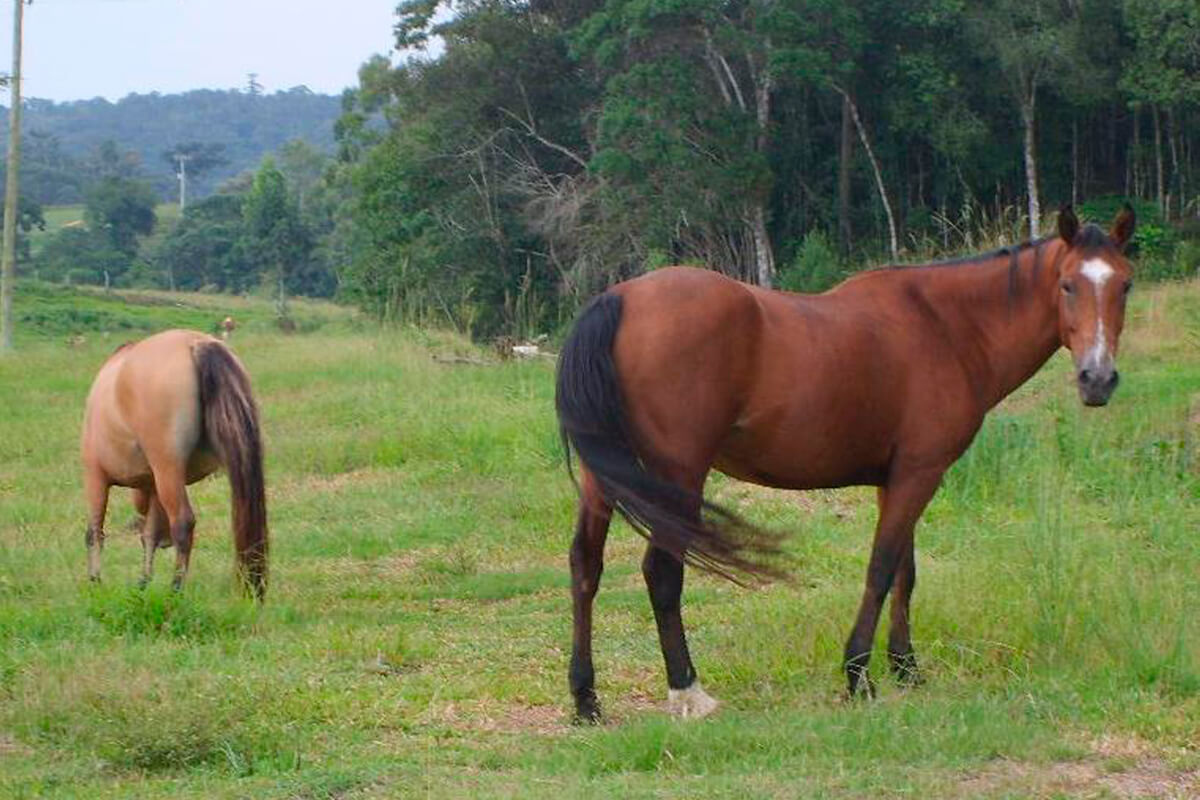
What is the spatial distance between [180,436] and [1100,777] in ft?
17.3

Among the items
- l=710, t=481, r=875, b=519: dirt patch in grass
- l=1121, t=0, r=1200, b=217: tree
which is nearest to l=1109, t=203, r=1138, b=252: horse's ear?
l=710, t=481, r=875, b=519: dirt patch in grass

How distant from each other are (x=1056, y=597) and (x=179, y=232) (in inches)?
2626

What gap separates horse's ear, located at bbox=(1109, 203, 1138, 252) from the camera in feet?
20.5

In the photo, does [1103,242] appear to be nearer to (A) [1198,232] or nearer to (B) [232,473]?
(B) [232,473]

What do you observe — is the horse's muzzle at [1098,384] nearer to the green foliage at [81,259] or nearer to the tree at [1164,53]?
the tree at [1164,53]

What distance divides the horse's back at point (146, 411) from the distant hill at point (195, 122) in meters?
121

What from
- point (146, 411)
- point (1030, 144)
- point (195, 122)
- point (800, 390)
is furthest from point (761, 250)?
point (195, 122)

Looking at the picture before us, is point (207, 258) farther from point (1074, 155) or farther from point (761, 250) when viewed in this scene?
point (1074, 155)

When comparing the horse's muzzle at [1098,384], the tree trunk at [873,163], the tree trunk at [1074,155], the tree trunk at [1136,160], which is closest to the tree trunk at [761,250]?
the tree trunk at [873,163]

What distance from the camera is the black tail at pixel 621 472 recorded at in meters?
5.61

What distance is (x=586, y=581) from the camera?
5.93 metres

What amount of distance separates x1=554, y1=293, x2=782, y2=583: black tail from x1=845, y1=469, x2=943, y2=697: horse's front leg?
0.57 metres

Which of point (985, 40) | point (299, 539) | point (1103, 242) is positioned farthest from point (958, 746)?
point (985, 40)

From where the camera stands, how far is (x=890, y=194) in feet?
116
